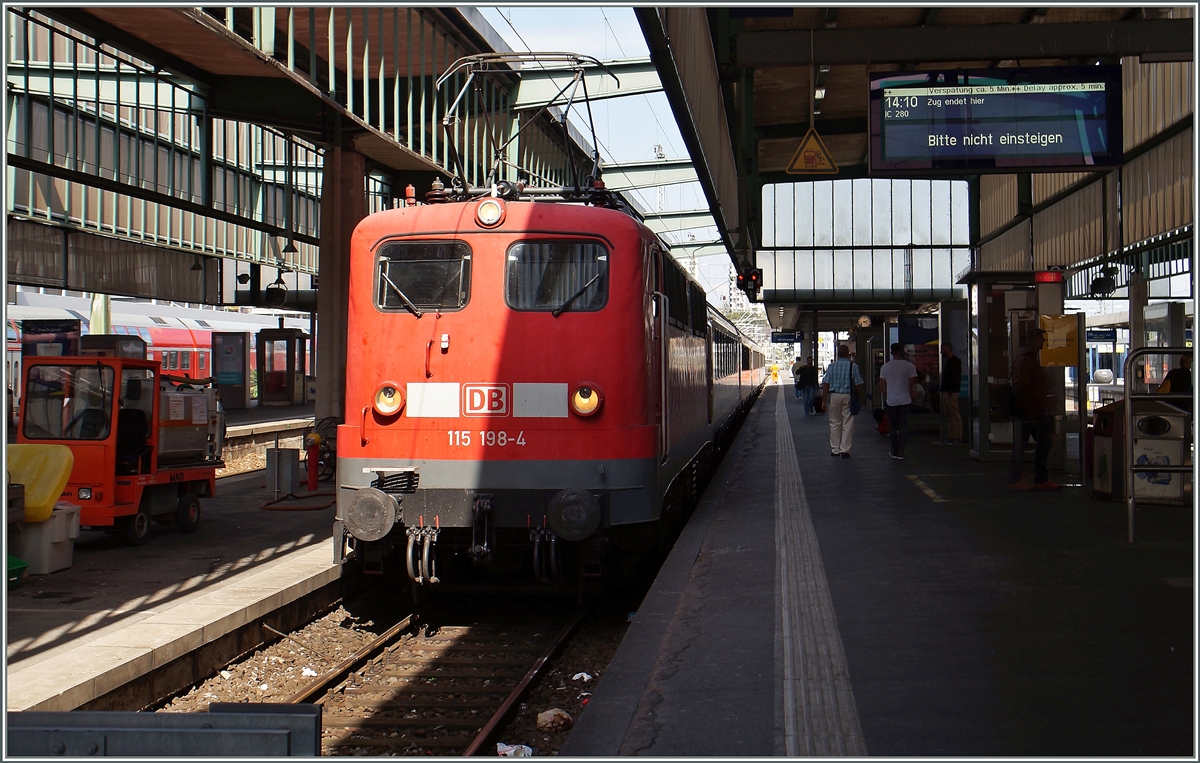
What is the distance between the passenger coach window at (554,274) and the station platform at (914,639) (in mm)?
2234

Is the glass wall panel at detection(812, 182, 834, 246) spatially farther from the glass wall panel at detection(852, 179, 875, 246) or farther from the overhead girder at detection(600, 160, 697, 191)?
the overhead girder at detection(600, 160, 697, 191)

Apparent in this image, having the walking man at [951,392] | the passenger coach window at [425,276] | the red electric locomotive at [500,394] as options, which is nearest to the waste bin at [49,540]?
the red electric locomotive at [500,394]

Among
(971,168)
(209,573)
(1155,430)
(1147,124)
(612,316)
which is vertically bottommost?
(209,573)

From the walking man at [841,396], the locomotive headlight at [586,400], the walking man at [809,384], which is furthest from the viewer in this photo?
the walking man at [809,384]

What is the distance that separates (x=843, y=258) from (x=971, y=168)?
28365 millimetres

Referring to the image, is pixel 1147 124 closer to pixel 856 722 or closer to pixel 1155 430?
pixel 1155 430

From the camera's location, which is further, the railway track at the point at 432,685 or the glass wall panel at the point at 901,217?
the glass wall panel at the point at 901,217

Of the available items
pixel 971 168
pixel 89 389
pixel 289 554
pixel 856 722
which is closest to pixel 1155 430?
pixel 971 168

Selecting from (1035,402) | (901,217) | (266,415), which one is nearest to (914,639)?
(1035,402)

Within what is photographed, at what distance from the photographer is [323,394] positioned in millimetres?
15977

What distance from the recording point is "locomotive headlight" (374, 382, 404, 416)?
7914 millimetres

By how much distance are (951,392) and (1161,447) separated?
30.1ft

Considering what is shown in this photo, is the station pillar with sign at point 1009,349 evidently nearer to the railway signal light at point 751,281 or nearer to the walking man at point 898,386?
the walking man at point 898,386

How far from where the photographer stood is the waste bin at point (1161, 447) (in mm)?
9242
